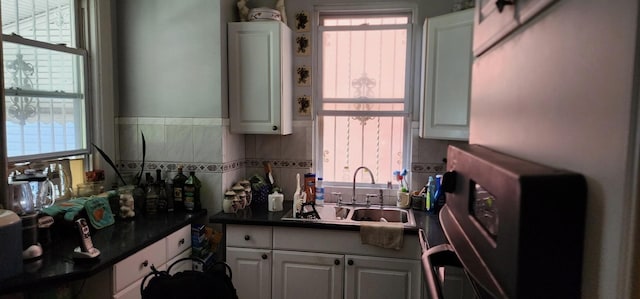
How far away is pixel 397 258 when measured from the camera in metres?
2.48

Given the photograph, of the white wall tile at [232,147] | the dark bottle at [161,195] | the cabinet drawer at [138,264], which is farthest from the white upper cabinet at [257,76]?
the cabinet drawer at [138,264]

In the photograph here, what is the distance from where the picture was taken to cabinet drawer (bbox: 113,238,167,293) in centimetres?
195

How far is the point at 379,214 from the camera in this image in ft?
9.61

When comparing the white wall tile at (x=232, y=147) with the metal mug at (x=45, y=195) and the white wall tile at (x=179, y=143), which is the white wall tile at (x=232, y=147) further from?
the metal mug at (x=45, y=195)

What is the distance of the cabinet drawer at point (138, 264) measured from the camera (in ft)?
6.40

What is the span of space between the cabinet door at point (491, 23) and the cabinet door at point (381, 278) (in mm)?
1842

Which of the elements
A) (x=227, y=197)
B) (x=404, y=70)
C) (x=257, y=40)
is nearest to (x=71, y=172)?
(x=227, y=197)

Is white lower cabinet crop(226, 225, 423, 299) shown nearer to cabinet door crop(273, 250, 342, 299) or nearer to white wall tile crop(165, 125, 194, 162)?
cabinet door crop(273, 250, 342, 299)

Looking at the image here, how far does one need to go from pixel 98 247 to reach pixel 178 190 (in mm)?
803

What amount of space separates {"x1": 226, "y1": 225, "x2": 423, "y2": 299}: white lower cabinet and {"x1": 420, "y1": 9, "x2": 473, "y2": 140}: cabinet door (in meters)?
0.72

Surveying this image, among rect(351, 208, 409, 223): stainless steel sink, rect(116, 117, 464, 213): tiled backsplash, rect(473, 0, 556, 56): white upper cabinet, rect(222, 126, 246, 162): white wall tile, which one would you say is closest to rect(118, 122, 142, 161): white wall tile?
rect(116, 117, 464, 213): tiled backsplash

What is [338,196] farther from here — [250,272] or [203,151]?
[203,151]

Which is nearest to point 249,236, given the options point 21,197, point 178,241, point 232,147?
point 178,241

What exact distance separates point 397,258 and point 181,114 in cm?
171
